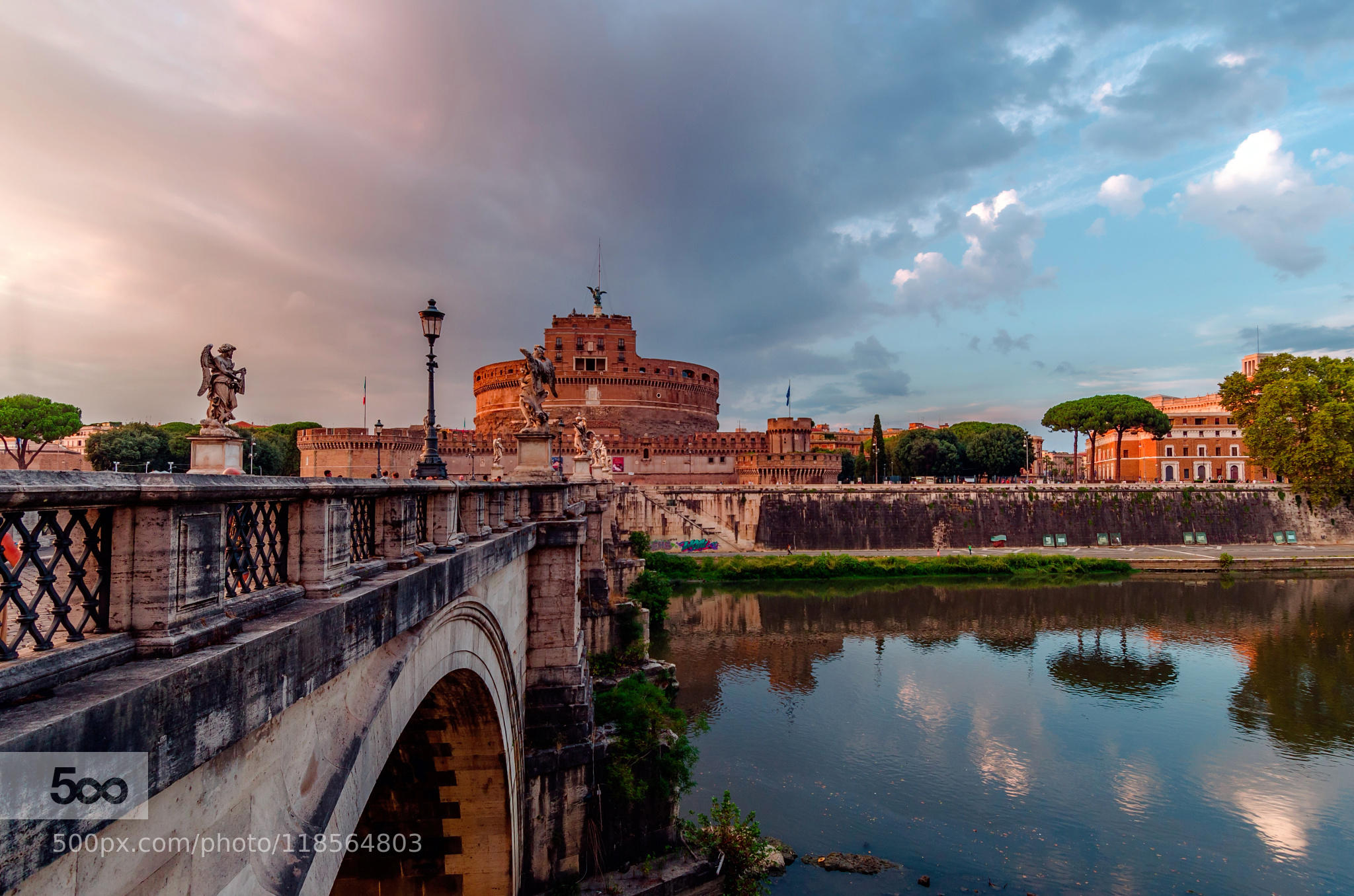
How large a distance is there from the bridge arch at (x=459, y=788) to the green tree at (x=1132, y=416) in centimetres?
6631

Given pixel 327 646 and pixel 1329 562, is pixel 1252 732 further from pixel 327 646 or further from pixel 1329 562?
pixel 1329 562

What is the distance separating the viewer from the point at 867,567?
39.8 metres

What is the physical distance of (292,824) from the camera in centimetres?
296

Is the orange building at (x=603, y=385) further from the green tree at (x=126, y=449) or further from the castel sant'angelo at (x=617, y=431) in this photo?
the green tree at (x=126, y=449)

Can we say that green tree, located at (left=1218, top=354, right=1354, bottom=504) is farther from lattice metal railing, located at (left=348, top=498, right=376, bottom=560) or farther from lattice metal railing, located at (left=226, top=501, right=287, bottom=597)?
lattice metal railing, located at (left=226, top=501, right=287, bottom=597)

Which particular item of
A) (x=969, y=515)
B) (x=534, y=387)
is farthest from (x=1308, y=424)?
(x=534, y=387)

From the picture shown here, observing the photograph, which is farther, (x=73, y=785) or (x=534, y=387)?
(x=534, y=387)

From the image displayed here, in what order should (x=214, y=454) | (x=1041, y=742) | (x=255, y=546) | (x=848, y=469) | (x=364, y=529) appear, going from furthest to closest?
1. (x=848, y=469)
2. (x=1041, y=742)
3. (x=214, y=454)
4. (x=364, y=529)
5. (x=255, y=546)

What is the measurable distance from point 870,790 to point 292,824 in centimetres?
1452

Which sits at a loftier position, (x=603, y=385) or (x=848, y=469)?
(x=603, y=385)

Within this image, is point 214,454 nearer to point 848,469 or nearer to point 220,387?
point 220,387

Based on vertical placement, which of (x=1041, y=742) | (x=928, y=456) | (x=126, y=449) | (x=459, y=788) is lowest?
(x=1041, y=742)

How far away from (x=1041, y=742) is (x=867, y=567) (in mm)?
22599

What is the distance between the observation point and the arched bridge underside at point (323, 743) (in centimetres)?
192
